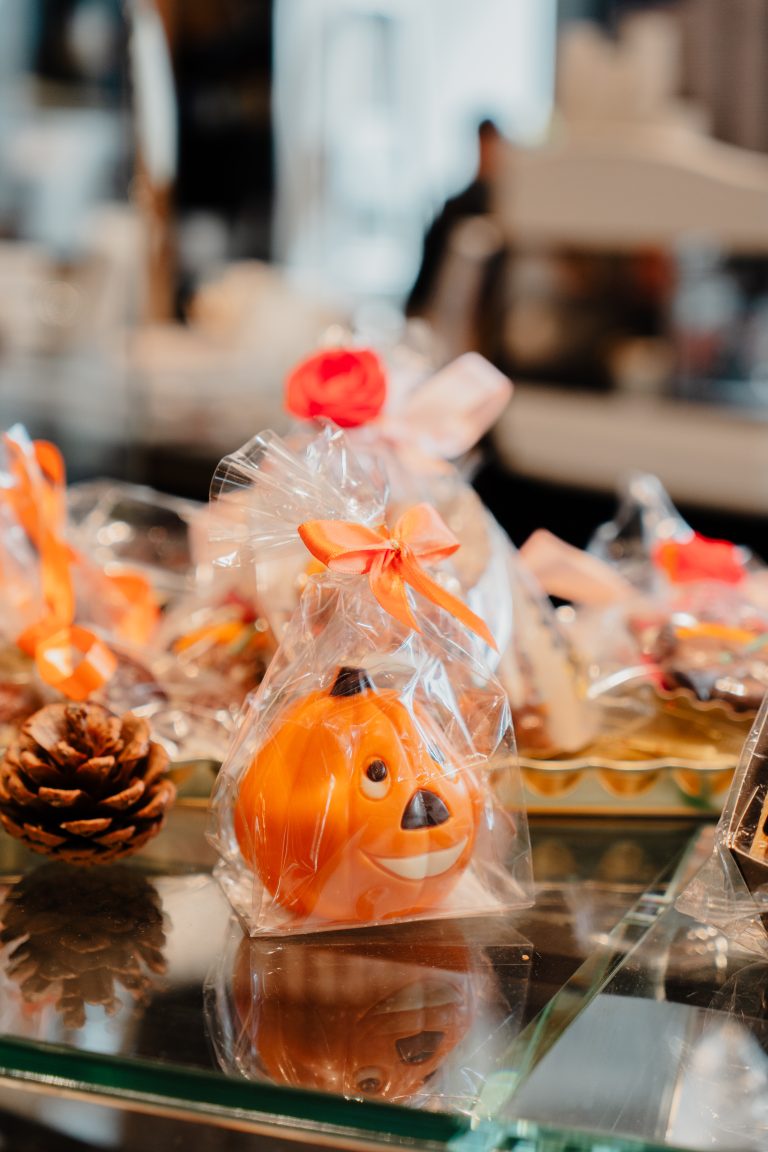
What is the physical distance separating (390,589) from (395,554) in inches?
0.7

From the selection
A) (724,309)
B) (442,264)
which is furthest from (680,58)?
(724,309)

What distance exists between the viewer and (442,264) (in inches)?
119

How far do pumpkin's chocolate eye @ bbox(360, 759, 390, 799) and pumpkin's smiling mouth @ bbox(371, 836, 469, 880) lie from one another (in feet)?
0.09

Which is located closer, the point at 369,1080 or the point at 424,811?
the point at 369,1080

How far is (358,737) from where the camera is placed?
1.88 feet

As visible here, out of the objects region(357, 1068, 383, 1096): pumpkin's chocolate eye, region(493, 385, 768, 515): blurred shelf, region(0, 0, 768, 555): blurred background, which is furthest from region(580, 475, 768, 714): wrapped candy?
region(493, 385, 768, 515): blurred shelf

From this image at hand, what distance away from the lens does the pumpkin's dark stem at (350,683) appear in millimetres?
589

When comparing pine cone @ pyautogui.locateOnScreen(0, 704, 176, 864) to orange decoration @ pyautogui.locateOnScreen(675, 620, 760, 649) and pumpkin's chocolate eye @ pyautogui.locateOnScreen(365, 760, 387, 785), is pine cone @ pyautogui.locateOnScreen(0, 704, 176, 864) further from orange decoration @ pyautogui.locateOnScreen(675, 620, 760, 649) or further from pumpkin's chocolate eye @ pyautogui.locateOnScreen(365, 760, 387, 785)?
orange decoration @ pyautogui.locateOnScreen(675, 620, 760, 649)

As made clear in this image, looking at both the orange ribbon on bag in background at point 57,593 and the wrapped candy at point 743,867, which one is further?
the orange ribbon on bag in background at point 57,593

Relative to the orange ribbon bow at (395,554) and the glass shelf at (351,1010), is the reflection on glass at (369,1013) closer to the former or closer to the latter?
the glass shelf at (351,1010)

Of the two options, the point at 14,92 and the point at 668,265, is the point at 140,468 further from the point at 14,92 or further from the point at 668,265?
the point at 668,265

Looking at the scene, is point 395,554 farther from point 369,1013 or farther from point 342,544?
point 369,1013

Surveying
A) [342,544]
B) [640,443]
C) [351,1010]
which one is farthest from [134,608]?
[640,443]

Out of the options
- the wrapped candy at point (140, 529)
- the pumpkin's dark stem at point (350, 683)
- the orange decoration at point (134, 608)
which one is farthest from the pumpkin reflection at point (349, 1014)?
the wrapped candy at point (140, 529)
